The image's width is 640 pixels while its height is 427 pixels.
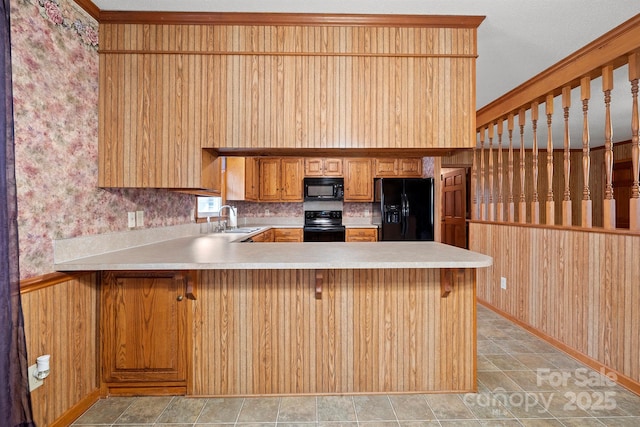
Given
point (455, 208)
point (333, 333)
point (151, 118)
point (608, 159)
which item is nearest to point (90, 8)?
point (151, 118)

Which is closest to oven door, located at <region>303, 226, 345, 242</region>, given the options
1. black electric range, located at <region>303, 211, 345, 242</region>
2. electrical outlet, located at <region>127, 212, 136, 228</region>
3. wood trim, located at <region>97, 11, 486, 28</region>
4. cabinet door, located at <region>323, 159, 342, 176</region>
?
black electric range, located at <region>303, 211, 345, 242</region>

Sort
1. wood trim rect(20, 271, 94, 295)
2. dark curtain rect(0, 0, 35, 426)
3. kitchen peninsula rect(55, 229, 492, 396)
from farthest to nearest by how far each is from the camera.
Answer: kitchen peninsula rect(55, 229, 492, 396) < wood trim rect(20, 271, 94, 295) < dark curtain rect(0, 0, 35, 426)

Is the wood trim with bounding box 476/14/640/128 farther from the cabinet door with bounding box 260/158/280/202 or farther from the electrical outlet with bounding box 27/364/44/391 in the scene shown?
the electrical outlet with bounding box 27/364/44/391

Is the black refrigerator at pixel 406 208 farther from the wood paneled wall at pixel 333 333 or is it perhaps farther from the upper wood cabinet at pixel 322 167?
the wood paneled wall at pixel 333 333

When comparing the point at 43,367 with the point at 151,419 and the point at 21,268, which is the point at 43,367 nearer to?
the point at 21,268

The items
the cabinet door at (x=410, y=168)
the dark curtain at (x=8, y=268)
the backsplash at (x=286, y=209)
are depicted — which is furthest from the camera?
the backsplash at (x=286, y=209)

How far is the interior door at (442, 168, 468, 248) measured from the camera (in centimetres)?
604

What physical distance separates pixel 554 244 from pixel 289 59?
2.66m

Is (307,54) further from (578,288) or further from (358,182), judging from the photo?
(358,182)

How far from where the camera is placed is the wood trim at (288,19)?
2072mm

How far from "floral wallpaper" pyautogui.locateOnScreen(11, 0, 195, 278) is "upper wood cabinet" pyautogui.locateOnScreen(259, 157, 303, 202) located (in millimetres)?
3239

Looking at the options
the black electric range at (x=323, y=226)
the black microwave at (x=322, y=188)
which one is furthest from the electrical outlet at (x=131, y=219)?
the black microwave at (x=322, y=188)

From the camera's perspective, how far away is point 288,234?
521 centimetres

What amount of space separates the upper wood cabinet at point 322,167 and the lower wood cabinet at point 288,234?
3.18 feet
